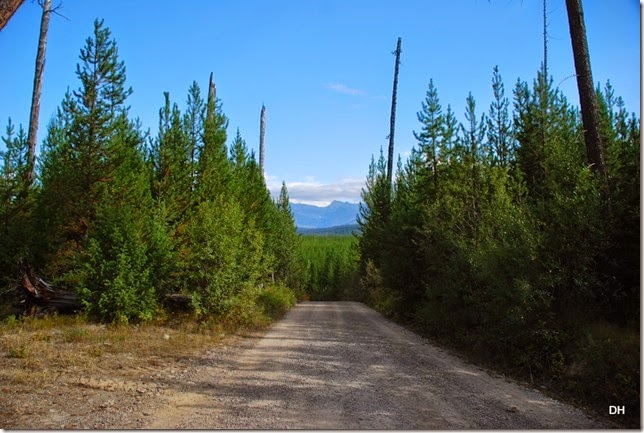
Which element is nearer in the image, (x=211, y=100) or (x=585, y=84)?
(x=585, y=84)

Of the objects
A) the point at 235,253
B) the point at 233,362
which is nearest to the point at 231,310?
the point at 235,253

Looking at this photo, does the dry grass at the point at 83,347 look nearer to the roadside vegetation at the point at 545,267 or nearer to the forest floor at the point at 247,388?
the forest floor at the point at 247,388

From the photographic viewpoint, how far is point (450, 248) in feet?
47.1

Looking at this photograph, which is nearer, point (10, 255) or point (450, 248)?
point (450, 248)

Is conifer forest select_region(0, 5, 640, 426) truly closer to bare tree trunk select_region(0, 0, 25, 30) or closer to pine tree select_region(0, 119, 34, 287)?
pine tree select_region(0, 119, 34, 287)

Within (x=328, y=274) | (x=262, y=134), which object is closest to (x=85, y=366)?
(x=262, y=134)

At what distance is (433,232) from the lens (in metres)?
15.7

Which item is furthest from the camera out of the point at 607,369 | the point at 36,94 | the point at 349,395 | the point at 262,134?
the point at 262,134

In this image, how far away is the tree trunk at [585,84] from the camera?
9539 mm

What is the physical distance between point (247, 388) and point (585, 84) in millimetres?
8688

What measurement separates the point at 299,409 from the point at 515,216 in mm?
6966

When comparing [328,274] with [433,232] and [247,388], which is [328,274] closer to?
[433,232]

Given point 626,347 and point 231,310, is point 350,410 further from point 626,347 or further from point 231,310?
point 231,310

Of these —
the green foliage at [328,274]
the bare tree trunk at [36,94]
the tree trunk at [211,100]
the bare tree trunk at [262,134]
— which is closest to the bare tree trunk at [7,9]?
the bare tree trunk at [36,94]
